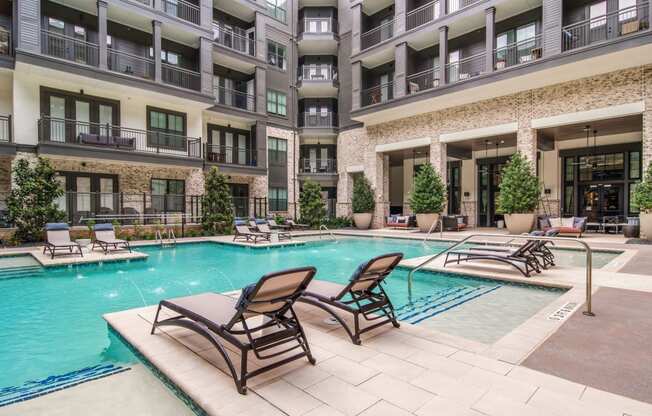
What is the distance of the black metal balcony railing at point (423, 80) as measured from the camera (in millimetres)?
19297

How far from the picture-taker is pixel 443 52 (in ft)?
58.4

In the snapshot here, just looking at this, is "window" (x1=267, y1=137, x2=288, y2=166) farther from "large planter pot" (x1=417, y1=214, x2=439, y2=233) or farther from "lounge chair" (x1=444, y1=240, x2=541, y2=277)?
"lounge chair" (x1=444, y1=240, x2=541, y2=277)

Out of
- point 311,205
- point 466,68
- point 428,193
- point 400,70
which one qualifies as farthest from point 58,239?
point 466,68

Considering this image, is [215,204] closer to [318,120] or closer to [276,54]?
[318,120]

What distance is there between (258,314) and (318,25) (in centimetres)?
2566

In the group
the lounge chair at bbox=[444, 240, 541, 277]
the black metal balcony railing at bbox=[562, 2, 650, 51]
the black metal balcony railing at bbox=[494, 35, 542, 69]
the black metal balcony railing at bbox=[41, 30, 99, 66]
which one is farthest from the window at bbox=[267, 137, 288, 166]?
the lounge chair at bbox=[444, 240, 541, 277]

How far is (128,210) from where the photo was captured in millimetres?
16234

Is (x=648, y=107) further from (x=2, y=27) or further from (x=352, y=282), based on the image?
(x=2, y=27)

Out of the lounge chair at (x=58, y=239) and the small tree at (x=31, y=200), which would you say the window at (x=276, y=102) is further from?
the lounge chair at (x=58, y=239)

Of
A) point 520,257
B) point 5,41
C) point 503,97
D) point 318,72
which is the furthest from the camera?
point 318,72

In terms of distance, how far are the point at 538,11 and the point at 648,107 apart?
6.58m

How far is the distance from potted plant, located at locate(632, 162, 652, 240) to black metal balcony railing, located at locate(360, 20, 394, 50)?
14845mm

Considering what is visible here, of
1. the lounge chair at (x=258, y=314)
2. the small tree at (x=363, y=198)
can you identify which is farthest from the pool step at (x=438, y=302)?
the small tree at (x=363, y=198)

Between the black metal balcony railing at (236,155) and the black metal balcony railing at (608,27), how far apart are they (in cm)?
1598
